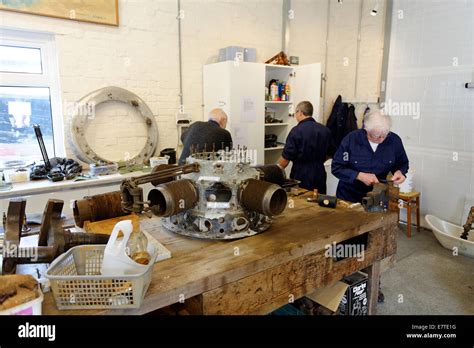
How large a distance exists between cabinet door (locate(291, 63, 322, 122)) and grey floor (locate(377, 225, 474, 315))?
6.39 feet

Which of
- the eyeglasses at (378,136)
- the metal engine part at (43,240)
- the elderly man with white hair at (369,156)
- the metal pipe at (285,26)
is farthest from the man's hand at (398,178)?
the metal pipe at (285,26)

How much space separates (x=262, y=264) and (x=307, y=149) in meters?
2.29

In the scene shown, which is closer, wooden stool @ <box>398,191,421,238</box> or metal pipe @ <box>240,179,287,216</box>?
metal pipe @ <box>240,179,287,216</box>

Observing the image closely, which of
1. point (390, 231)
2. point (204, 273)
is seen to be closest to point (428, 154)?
point (390, 231)

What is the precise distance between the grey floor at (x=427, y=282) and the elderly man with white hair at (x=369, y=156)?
84 centimetres

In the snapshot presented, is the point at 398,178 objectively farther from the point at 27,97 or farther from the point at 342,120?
the point at 27,97

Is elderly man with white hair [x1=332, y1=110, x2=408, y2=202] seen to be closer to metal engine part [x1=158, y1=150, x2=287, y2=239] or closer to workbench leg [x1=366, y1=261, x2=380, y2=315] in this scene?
workbench leg [x1=366, y1=261, x2=380, y2=315]

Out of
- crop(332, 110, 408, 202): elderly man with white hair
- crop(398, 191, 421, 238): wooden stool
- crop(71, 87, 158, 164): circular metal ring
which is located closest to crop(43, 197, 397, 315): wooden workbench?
crop(332, 110, 408, 202): elderly man with white hair

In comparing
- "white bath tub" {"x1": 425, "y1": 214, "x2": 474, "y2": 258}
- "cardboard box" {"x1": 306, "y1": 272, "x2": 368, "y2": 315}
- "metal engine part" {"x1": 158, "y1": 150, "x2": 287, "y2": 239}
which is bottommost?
"white bath tub" {"x1": 425, "y1": 214, "x2": 474, "y2": 258}

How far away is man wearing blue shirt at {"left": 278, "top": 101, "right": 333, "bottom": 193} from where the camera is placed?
339 centimetres

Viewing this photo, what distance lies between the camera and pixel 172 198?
1.30 metres

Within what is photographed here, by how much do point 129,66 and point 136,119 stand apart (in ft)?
1.72

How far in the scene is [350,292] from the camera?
177 cm
